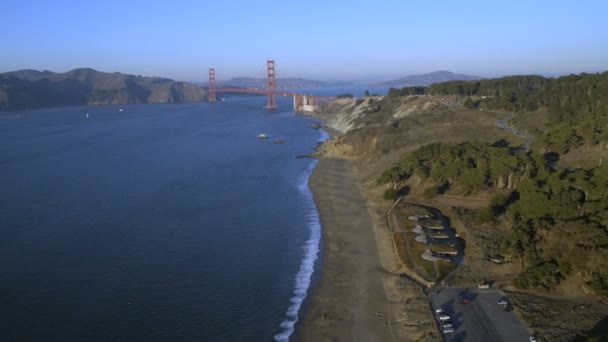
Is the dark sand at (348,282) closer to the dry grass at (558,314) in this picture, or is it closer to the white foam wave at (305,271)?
the white foam wave at (305,271)

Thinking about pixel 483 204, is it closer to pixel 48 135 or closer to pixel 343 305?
pixel 343 305

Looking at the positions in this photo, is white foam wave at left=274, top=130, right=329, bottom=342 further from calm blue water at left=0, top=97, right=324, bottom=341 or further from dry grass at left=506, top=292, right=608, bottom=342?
dry grass at left=506, top=292, right=608, bottom=342

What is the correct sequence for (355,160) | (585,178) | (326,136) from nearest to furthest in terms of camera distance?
(585,178) < (355,160) < (326,136)

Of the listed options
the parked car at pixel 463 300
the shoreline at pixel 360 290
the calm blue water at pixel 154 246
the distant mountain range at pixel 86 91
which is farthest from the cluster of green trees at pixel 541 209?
the distant mountain range at pixel 86 91

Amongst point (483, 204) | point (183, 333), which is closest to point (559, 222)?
point (483, 204)

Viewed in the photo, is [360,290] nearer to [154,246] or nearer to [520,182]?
[154,246]
